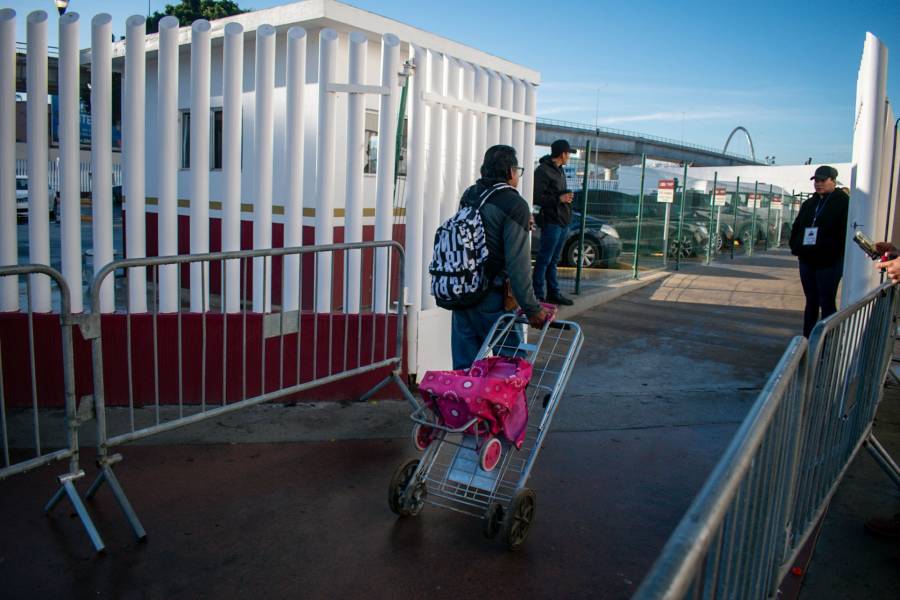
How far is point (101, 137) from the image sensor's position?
5.29m

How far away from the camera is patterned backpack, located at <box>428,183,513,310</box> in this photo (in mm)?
4633

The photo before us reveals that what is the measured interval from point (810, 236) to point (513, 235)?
4326mm

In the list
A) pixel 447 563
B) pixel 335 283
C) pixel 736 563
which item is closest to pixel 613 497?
pixel 447 563

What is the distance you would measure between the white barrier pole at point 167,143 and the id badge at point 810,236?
231 inches

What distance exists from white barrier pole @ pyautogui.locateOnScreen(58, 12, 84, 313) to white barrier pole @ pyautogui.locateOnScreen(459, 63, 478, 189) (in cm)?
307

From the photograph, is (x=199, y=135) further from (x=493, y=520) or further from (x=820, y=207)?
(x=820, y=207)

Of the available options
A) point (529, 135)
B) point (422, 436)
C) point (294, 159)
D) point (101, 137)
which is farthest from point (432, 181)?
point (422, 436)

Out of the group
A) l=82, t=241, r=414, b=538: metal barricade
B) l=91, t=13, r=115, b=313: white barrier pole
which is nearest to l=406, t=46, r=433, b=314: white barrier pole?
l=82, t=241, r=414, b=538: metal barricade

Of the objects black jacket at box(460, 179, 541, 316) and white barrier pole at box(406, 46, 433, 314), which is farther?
white barrier pole at box(406, 46, 433, 314)

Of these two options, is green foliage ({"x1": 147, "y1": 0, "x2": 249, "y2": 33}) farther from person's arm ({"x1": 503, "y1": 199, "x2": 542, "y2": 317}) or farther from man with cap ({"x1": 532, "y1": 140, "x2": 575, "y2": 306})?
person's arm ({"x1": 503, "y1": 199, "x2": 542, "y2": 317})

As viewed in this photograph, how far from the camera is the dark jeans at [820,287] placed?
755 centimetres

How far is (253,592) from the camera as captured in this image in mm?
3396

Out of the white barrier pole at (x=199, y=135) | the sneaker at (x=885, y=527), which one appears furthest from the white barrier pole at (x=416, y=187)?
the sneaker at (x=885, y=527)

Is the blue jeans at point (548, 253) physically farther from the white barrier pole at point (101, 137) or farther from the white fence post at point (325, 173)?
the white barrier pole at point (101, 137)
